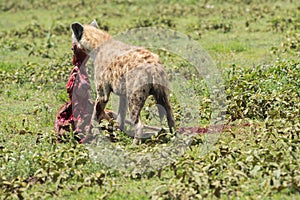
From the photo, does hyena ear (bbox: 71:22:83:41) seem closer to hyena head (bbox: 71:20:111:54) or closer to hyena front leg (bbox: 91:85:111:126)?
hyena head (bbox: 71:20:111:54)

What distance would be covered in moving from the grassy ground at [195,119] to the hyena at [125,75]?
17.4 inches

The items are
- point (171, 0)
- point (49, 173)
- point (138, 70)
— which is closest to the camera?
point (49, 173)

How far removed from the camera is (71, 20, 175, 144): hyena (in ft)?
25.6

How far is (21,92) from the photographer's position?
11.6m

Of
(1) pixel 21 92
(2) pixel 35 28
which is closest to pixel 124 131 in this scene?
(1) pixel 21 92

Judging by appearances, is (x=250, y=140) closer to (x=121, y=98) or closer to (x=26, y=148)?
Answer: (x=121, y=98)

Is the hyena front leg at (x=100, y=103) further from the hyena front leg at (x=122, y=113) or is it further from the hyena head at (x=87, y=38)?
the hyena head at (x=87, y=38)

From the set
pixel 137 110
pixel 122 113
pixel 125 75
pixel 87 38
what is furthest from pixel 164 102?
pixel 87 38

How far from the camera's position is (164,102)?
7980 millimetres

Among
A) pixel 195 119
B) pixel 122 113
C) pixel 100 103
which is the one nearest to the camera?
pixel 100 103

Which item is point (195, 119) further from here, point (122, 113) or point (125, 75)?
point (125, 75)

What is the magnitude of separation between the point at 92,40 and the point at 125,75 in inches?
Result: 33.3

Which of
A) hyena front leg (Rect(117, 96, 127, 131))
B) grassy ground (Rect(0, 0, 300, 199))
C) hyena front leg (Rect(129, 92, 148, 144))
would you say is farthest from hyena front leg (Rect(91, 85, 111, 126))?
hyena front leg (Rect(129, 92, 148, 144))

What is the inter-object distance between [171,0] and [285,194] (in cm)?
1393
